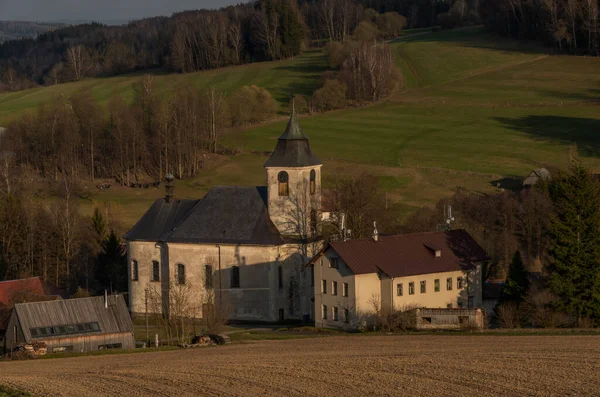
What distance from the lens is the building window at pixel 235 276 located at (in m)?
69.2

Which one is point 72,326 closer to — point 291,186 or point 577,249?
point 291,186

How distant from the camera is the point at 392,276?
61812 millimetres

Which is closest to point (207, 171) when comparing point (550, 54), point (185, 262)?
point (185, 262)

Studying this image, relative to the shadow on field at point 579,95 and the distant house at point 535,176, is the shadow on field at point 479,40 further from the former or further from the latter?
the distant house at point 535,176

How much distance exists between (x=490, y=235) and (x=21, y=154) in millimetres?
48450

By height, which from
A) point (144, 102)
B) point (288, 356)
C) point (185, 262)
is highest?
point (144, 102)

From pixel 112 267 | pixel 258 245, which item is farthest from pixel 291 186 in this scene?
pixel 112 267

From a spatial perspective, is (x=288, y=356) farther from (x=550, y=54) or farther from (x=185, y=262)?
(x=550, y=54)

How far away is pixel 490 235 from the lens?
3108 inches

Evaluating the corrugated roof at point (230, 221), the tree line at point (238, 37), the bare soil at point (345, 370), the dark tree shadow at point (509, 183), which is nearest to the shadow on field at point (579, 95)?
the dark tree shadow at point (509, 183)

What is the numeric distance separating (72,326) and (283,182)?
14.9 meters

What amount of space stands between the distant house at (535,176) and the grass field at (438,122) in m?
2.62

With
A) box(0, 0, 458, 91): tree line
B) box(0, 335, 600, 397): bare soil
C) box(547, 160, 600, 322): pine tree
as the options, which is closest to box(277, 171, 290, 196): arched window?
box(547, 160, 600, 322): pine tree

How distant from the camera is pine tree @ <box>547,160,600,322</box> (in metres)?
57.6
